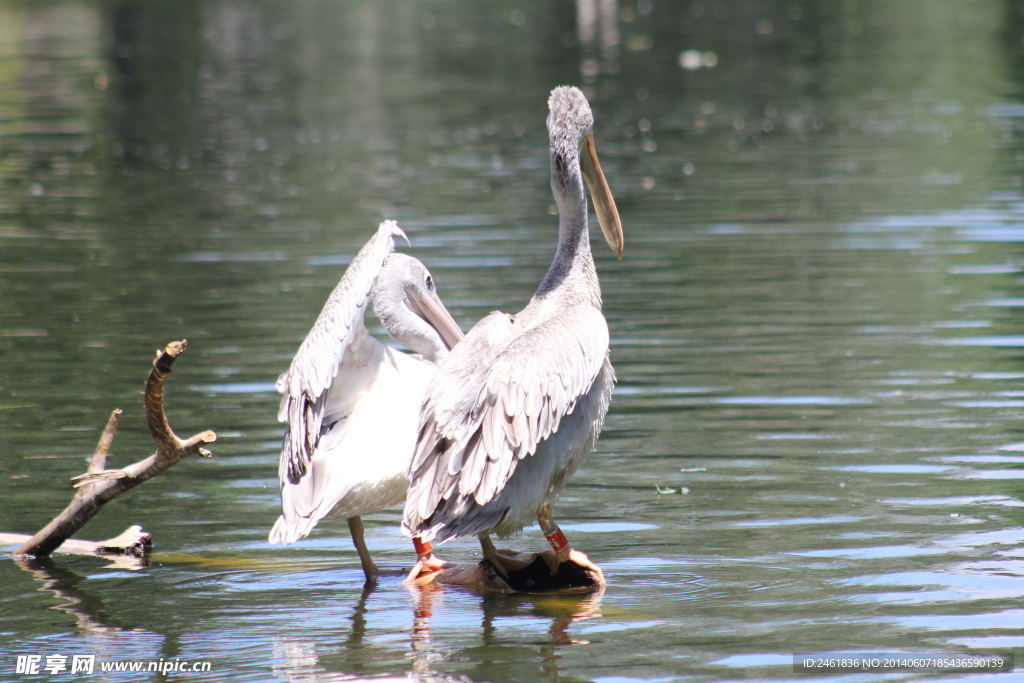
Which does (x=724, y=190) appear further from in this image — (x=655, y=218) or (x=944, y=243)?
(x=944, y=243)

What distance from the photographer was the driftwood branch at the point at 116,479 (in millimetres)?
5152

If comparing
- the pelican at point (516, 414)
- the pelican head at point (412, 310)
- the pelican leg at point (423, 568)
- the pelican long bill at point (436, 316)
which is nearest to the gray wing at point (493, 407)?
the pelican at point (516, 414)

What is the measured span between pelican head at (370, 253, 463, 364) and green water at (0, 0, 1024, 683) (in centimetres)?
88

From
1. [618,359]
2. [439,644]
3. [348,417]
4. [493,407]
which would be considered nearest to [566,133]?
[493,407]

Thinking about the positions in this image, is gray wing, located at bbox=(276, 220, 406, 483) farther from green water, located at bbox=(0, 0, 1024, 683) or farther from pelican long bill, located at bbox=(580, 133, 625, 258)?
pelican long bill, located at bbox=(580, 133, 625, 258)

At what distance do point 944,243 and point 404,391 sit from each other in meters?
7.42

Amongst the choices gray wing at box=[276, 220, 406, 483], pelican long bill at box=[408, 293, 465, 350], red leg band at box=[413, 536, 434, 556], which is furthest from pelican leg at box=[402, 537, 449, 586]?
pelican long bill at box=[408, 293, 465, 350]

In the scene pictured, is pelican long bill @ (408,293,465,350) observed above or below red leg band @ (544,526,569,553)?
above

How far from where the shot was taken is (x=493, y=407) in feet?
16.7

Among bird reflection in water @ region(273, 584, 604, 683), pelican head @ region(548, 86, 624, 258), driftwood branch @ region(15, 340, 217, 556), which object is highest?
pelican head @ region(548, 86, 624, 258)

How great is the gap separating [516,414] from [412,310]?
5.23 feet

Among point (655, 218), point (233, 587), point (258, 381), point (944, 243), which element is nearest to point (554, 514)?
point (233, 587)

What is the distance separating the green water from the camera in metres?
4.94

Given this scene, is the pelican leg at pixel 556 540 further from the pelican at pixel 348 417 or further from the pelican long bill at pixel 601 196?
the pelican long bill at pixel 601 196
